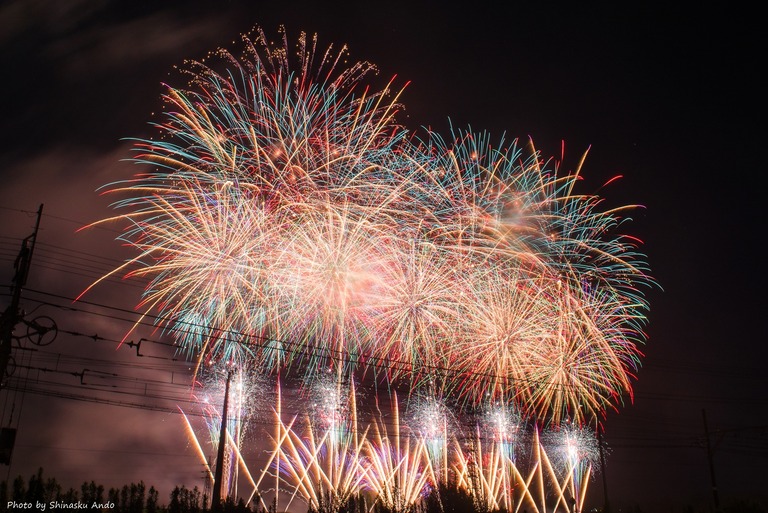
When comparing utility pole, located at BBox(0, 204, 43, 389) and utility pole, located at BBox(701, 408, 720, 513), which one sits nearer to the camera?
utility pole, located at BBox(0, 204, 43, 389)

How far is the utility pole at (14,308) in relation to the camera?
63.4 ft

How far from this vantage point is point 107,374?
875 inches

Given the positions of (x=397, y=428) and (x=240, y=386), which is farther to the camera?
(x=397, y=428)

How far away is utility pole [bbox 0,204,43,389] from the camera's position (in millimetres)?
19328

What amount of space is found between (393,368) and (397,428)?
34.5ft

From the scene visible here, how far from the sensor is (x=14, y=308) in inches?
787

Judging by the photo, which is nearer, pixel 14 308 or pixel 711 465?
pixel 14 308

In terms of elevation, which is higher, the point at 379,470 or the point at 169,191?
the point at 169,191

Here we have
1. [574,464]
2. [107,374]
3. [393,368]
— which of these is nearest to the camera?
[107,374]

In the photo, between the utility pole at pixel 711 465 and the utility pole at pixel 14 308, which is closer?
the utility pole at pixel 14 308

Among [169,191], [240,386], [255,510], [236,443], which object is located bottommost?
[255,510]

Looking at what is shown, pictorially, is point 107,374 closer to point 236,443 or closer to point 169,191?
point 169,191

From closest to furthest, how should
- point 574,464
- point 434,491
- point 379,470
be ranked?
1. point 434,491
2. point 379,470
3. point 574,464

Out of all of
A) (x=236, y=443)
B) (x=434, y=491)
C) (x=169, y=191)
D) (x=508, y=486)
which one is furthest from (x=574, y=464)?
(x=169, y=191)
